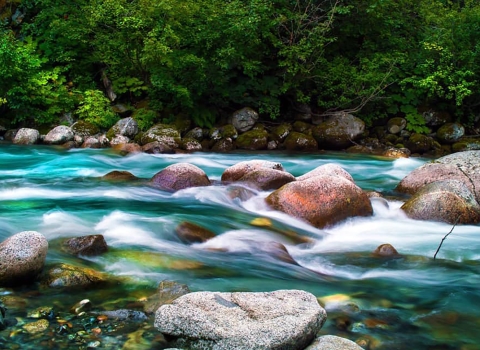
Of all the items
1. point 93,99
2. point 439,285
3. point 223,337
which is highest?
point 93,99

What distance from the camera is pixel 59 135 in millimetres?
14617

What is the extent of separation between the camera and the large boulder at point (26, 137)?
572 inches

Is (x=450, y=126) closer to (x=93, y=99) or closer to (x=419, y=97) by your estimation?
(x=419, y=97)

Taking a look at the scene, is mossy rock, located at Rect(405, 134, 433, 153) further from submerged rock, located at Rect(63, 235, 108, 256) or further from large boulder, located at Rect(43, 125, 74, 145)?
submerged rock, located at Rect(63, 235, 108, 256)

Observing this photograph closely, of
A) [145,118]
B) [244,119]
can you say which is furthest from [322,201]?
[145,118]

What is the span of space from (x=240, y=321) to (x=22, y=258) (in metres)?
2.13

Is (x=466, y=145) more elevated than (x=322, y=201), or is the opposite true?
(x=466, y=145)

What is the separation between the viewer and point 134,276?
15.6 ft

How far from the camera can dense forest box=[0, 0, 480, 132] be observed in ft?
51.1

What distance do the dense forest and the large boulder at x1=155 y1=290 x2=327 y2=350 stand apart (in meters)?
12.2

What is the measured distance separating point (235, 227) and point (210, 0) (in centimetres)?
1171

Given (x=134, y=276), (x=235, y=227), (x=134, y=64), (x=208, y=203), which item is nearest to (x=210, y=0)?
(x=134, y=64)

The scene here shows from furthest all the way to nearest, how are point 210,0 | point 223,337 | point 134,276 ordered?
1. point 210,0
2. point 134,276
3. point 223,337

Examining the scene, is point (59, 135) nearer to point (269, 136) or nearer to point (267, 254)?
point (269, 136)
